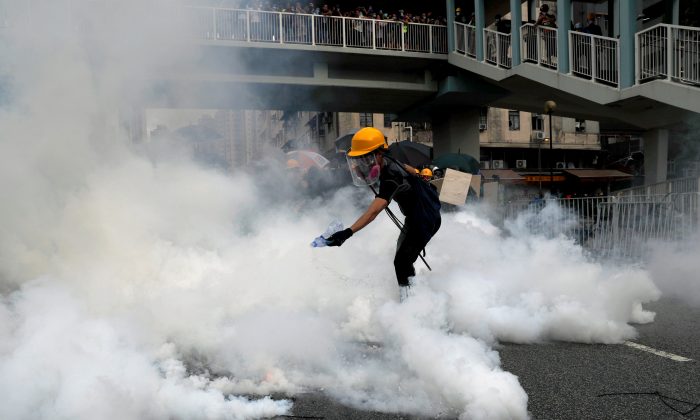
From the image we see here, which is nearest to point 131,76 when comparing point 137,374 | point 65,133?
point 65,133

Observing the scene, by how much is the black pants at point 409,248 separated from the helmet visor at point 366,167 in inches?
16.8

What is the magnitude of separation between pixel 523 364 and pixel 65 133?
137 inches

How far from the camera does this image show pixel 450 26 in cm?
1535

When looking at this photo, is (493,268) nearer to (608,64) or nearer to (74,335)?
(74,335)

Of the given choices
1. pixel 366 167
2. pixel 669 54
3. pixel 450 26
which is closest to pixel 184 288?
pixel 366 167

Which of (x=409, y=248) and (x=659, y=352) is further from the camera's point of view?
(x=409, y=248)

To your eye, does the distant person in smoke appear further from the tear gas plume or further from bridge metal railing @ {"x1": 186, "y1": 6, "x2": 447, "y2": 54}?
bridge metal railing @ {"x1": 186, "y1": 6, "x2": 447, "y2": 54}

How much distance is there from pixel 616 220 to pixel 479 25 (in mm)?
7866

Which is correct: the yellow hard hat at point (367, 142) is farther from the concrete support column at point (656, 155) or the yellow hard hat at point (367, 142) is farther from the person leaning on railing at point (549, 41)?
the concrete support column at point (656, 155)

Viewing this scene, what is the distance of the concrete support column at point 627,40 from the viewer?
10.5 m

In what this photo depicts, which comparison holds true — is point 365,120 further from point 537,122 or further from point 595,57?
point 595,57

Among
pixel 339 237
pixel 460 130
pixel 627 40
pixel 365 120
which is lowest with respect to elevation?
pixel 339 237

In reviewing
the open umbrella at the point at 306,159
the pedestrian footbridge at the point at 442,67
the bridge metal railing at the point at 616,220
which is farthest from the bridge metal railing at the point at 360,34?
the bridge metal railing at the point at 616,220

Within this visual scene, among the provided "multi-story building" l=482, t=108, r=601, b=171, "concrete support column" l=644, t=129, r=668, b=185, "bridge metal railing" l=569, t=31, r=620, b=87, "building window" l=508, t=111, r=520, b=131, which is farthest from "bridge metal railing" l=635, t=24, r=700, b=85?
"building window" l=508, t=111, r=520, b=131
